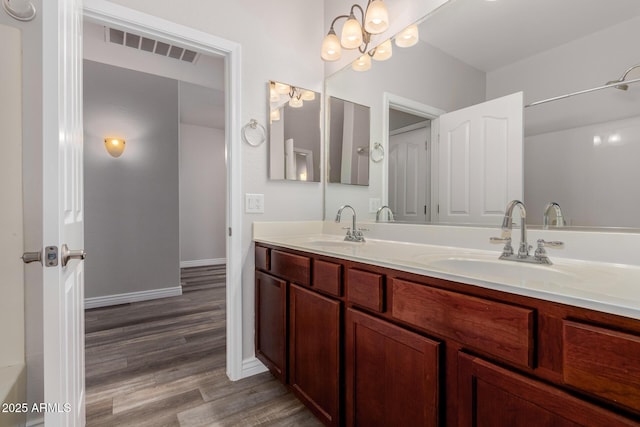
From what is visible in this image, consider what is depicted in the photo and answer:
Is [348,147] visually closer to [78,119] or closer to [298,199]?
[298,199]

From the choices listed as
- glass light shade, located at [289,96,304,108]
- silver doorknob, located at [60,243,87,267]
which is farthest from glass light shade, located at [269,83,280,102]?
silver doorknob, located at [60,243,87,267]

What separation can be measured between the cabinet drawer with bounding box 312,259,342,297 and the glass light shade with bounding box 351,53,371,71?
53.9 inches

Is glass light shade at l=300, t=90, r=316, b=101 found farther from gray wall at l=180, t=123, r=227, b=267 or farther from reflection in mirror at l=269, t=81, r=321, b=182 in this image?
gray wall at l=180, t=123, r=227, b=267

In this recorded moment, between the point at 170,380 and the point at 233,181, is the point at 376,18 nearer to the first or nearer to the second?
the point at 233,181

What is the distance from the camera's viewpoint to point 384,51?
1.83 meters

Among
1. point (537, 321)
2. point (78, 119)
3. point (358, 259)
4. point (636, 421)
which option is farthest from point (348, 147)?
point (636, 421)

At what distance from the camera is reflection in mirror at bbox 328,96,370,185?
206cm

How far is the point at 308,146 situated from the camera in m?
2.18

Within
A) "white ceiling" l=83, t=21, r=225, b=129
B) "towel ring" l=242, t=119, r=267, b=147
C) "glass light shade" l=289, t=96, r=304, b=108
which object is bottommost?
"towel ring" l=242, t=119, r=267, b=147

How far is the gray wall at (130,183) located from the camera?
10.0 feet

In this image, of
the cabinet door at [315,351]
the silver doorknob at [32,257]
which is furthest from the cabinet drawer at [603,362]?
the silver doorknob at [32,257]

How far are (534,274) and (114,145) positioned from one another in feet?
12.1

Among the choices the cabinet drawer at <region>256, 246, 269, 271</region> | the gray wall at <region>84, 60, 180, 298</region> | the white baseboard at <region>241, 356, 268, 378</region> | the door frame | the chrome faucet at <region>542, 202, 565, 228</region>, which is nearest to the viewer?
the chrome faucet at <region>542, 202, 565, 228</region>

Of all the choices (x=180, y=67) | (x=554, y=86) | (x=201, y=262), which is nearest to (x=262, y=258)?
(x=554, y=86)
